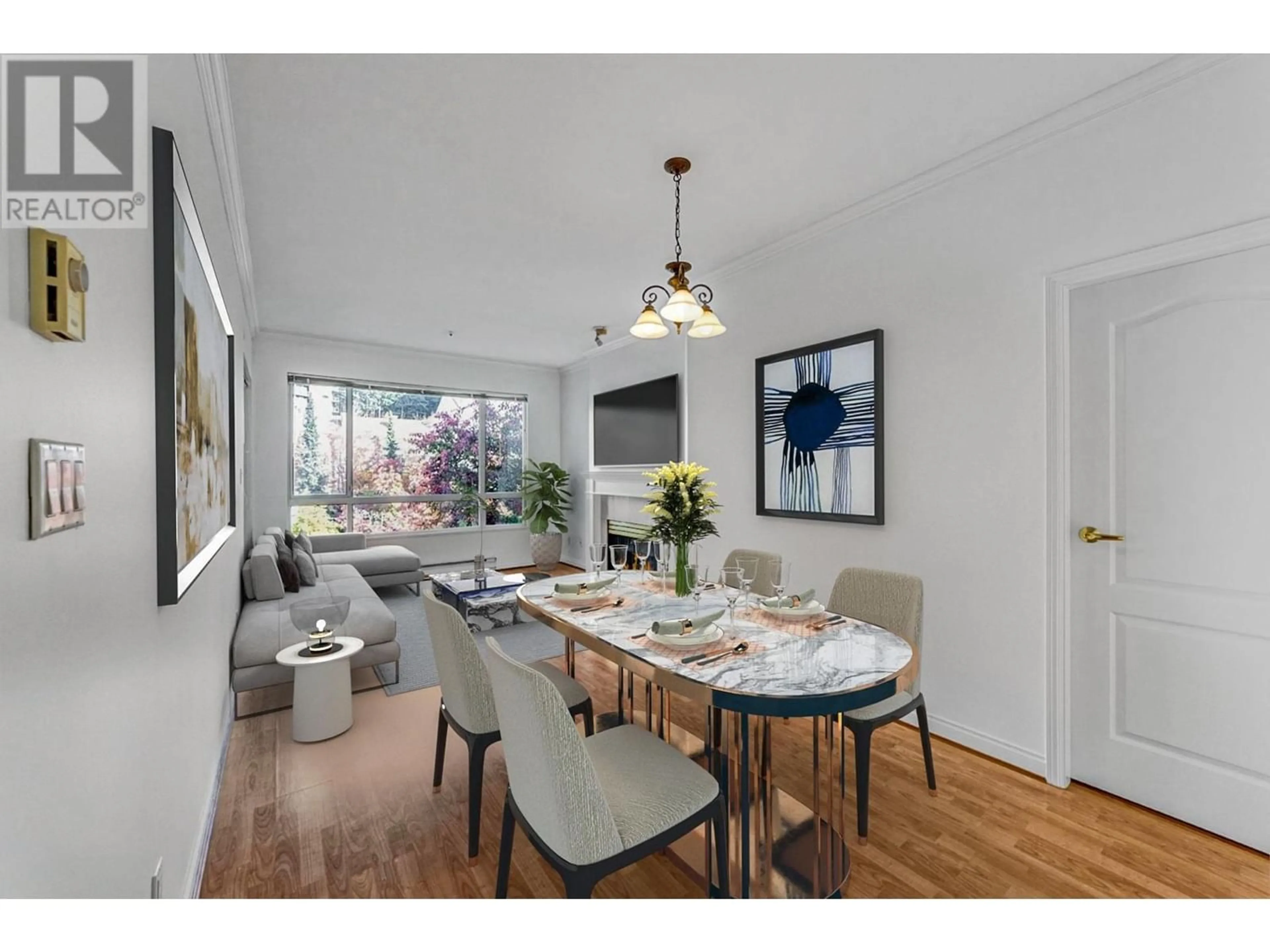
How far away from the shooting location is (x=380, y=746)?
2.52 metres

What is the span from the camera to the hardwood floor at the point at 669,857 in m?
1.65

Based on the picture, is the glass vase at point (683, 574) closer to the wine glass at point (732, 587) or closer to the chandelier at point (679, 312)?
the wine glass at point (732, 587)

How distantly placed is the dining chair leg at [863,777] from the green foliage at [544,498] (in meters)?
5.37

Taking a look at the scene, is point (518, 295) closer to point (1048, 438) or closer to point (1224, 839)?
point (1048, 438)

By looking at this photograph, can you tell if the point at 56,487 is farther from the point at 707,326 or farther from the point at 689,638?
the point at 707,326

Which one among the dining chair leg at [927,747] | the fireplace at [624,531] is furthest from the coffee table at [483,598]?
the dining chair leg at [927,747]

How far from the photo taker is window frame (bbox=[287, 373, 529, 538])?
19.0ft

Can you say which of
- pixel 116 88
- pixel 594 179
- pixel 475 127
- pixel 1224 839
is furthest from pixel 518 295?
pixel 1224 839

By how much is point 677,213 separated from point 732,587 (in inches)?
77.6

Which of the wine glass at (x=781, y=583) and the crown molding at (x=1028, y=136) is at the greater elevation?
the crown molding at (x=1028, y=136)

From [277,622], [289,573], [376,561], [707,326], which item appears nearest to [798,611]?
[707,326]

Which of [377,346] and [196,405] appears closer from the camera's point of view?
[196,405]

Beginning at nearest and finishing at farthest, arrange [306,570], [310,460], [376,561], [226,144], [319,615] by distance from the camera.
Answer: [226,144] → [319,615] → [306,570] → [376,561] → [310,460]

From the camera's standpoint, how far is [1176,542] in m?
1.98
